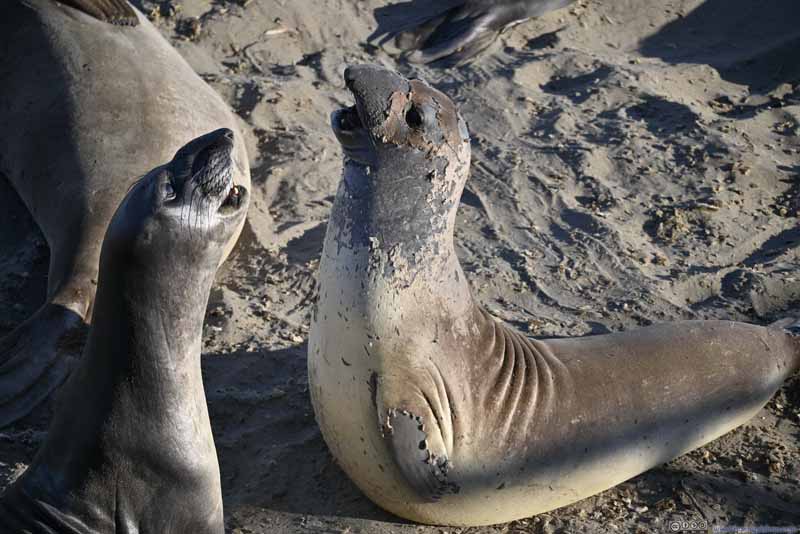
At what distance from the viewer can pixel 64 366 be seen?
14.7ft

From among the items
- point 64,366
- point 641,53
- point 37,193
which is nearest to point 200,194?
point 64,366

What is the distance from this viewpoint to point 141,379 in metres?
3.09

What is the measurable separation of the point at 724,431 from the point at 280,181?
273 centimetres

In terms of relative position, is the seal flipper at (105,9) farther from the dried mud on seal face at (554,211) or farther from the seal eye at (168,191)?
the seal eye at (168,191)

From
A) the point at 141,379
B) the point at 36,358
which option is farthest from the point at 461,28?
the point at 141,379

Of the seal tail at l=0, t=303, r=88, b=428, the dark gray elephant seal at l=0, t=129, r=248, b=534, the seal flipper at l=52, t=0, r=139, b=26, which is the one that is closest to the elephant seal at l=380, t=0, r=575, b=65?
the seal flipper at l=52, t=0, r=139, b=26

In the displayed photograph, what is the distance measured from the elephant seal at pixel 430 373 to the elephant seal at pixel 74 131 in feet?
4.21

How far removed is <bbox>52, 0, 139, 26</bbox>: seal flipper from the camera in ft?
19.7

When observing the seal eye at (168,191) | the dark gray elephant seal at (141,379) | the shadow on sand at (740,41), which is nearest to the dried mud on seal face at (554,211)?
the shadow on sand at (740,41)

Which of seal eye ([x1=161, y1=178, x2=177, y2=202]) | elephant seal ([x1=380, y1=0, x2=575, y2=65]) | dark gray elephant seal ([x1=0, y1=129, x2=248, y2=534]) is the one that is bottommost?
elephant seal ([x1=380, y1=0, x2=575, y2=65])

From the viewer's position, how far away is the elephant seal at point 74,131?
176 inches

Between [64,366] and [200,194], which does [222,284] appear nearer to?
[64,366]

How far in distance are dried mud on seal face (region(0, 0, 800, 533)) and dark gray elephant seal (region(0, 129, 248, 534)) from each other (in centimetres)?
69

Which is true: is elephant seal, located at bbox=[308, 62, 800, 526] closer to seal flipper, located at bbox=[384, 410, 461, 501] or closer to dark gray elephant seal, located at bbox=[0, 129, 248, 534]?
seal flipper, located at bbox=[384, 410, 461, 501]
